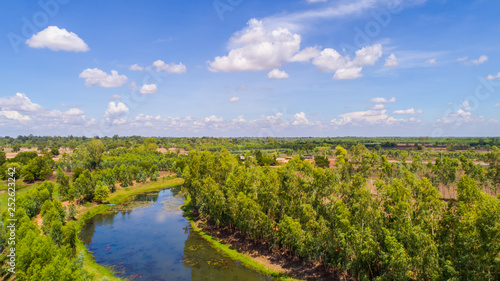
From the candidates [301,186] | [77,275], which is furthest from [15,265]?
[301,186]

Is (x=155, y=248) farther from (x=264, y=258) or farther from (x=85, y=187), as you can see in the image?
(x=85, y=187)

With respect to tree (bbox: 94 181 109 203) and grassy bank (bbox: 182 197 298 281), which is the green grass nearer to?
tree (bbox: 94 181 109 203)

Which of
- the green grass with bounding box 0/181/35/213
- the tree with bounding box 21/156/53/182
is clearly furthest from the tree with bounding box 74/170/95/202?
the tree with bounding box 21/156/53/182

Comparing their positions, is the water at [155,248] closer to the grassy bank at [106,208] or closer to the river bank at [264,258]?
the grassy bank at [106,208]

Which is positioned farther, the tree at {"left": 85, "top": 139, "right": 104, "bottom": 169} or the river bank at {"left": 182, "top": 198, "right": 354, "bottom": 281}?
the tree at {"left": 85, "top": 139, "right": 104, "bottom": 169}

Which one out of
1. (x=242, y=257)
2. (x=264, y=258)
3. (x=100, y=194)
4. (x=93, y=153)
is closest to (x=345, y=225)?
(x=264, y=258)

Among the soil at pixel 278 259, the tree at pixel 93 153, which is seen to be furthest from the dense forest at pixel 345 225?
the tree at pixel 93 153
